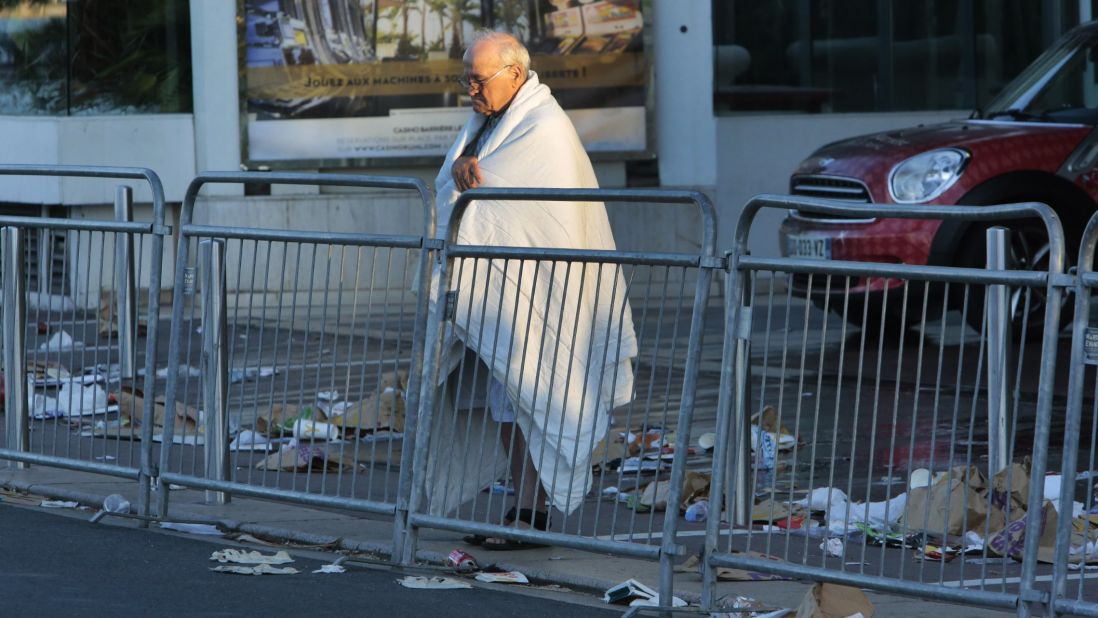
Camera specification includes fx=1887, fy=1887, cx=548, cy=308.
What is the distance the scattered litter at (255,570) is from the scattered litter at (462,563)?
526 mm

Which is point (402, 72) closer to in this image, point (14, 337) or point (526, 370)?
point (14, 337)

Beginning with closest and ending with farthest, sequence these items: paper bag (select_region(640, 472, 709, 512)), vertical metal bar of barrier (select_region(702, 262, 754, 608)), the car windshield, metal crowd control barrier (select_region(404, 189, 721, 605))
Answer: vertical metal bar of barrier (select_region(702, 262, 754, 608)) → metal crowd control barrier (select_region(404, 189, 721, 605)) → paper bag (select_region(640, 472, 709, 512)) → the car windshield

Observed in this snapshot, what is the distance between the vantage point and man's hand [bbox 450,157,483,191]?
6723 mm

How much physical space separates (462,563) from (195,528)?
1290 millimetres

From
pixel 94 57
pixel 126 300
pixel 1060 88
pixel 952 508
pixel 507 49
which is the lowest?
pixel 952 508

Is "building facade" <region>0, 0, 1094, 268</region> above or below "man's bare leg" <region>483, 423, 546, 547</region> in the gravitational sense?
above

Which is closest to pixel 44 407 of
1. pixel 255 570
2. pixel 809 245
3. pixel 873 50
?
pixel 255 570

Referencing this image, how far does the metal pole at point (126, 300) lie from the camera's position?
26.3ft

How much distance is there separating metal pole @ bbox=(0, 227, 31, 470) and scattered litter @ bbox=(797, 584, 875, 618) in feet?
13.4

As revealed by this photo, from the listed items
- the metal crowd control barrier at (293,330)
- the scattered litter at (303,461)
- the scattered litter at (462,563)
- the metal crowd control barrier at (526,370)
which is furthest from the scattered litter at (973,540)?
the scattered litter at (303,461)

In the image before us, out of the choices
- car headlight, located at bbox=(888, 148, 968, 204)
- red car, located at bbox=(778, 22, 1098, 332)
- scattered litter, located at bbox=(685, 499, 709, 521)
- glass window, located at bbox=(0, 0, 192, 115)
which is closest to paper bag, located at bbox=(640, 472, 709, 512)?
scattered litter, located at bbox=(685, 499, 709, 521)

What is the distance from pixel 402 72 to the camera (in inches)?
637

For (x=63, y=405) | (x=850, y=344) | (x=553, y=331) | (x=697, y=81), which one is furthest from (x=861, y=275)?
(x=697, y=81)

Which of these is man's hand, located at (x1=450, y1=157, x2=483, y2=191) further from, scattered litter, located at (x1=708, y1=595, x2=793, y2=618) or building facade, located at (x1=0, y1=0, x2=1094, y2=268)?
building facade, located at (x1=0, y1=0, x2=1094, y2=268)
